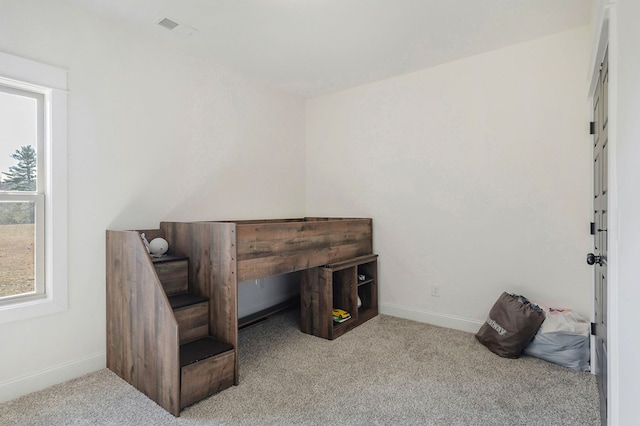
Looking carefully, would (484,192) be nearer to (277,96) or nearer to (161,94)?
(277,96)

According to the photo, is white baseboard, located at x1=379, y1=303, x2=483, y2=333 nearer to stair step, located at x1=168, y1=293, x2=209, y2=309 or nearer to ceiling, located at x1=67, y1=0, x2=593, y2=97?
stair step, located at x1=168, y1=293, x2=209, y2=309

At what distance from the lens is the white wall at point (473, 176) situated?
252 cm

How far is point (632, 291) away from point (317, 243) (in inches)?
82.5

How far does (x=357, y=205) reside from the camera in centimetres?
366

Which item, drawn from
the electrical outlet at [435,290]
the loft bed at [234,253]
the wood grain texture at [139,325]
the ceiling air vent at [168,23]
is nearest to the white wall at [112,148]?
the wood grain texture at [139,325]

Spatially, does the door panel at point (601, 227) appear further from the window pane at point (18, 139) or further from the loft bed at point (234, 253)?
the window pane at point (18, 139)

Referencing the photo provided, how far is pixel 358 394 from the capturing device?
200 centimetres

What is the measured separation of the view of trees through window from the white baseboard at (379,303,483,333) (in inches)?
112

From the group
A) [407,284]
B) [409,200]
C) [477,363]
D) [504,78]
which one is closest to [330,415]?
[477,363]

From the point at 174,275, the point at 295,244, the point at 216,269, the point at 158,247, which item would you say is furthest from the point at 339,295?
the point at 158,247

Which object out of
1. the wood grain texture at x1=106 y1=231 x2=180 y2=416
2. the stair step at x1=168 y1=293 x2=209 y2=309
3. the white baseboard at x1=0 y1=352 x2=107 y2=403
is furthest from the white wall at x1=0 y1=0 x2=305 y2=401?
the stair step at x1=168 y1=293 x2=209 y2=309

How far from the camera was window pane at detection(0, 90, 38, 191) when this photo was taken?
6.61ft

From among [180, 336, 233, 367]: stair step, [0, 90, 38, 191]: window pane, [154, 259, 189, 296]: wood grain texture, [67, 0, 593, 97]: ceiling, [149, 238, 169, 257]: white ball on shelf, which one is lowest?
[180, 336, 233, 367]: stair step

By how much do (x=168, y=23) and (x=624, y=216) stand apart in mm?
2728
